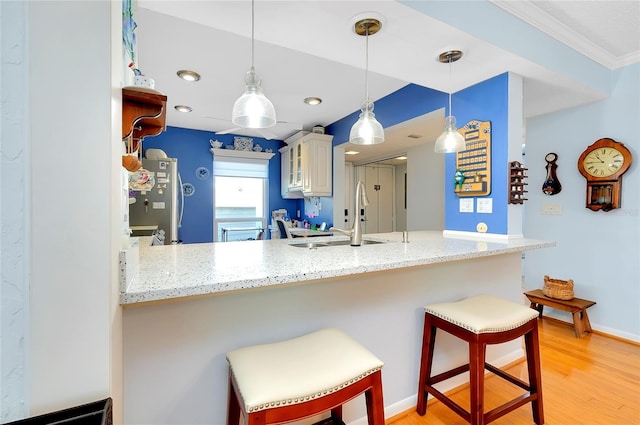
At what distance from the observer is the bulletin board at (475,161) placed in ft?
6.99

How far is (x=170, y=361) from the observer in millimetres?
1041

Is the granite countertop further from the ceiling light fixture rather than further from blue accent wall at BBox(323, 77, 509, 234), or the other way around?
the ceiling light fixture

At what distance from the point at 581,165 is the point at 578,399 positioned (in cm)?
207

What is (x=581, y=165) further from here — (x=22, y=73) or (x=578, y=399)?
(x=22, y=73)

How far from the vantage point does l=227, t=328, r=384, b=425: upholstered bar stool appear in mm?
789

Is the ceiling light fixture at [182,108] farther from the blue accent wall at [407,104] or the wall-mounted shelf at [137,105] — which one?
the wall-mounted shelf at [137,105]

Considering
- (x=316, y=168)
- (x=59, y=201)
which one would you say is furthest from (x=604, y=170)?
(x=59, y=201)

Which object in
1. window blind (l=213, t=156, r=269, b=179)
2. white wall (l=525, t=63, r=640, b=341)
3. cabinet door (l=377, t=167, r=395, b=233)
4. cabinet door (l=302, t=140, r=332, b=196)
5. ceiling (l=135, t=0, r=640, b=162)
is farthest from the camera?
cabinet door (l=377, t=167, r=395, b=233)

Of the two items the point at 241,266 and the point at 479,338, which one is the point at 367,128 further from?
the point at 479,338

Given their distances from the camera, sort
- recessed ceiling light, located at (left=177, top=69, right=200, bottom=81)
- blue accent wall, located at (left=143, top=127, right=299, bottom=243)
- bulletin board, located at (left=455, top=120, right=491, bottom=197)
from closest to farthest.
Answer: bulletin board, located at (left=455, top=120, right=491, bottom=197) → recessed ceiling light, located at (left=177, top=69, right=200, bottom=81) → blue accent wall, located at (left=143, top=127, right=299, bottom=243)

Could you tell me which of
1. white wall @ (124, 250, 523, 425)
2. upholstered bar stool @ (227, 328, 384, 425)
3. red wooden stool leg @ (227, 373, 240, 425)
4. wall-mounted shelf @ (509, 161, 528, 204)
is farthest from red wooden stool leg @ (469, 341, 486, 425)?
wall-mounted shelf @ (509, 161, 528, 204)

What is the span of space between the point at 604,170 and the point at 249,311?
324 cm

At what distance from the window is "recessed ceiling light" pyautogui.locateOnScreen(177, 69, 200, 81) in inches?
79.6

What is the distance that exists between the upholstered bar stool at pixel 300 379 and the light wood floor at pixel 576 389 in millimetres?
833
